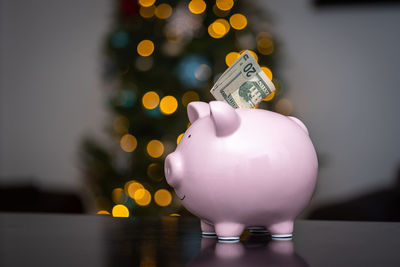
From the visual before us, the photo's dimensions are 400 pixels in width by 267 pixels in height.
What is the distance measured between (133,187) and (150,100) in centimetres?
49

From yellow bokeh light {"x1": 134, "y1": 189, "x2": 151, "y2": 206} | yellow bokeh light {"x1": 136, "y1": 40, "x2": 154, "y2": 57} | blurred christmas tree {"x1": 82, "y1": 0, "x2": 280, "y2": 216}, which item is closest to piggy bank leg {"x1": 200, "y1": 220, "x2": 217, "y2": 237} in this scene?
blurred christmas tree {"x1": 82, "y1": 0, "x2": 280, "y2": 216}

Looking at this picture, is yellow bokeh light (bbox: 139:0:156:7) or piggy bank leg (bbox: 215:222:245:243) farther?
yellow bokeh light (bbox: 139:0:156:7)

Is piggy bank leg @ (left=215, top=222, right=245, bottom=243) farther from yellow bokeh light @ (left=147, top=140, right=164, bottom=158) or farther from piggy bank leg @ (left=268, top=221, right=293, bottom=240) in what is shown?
yellow bokeh light @ (left=147, top=140, right=164, bottom=158)

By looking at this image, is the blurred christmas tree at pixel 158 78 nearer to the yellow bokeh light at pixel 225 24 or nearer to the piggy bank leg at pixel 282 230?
the yellow bokeh light at pixel 225 24

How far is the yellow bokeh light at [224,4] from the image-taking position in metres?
2.66

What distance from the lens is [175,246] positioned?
77 cm

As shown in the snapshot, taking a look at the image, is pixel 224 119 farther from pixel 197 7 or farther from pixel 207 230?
pixel 197 7

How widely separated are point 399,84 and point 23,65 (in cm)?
276

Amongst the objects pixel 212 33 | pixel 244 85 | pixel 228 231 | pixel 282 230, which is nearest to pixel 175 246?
pixel 228 231

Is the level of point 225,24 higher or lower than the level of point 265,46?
higher

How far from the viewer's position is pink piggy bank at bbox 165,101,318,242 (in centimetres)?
82

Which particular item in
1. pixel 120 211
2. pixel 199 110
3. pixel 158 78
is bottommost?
pixel 120 211

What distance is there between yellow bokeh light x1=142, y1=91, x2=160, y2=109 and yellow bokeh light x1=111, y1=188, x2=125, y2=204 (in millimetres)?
502

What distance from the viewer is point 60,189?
3.43 meters
